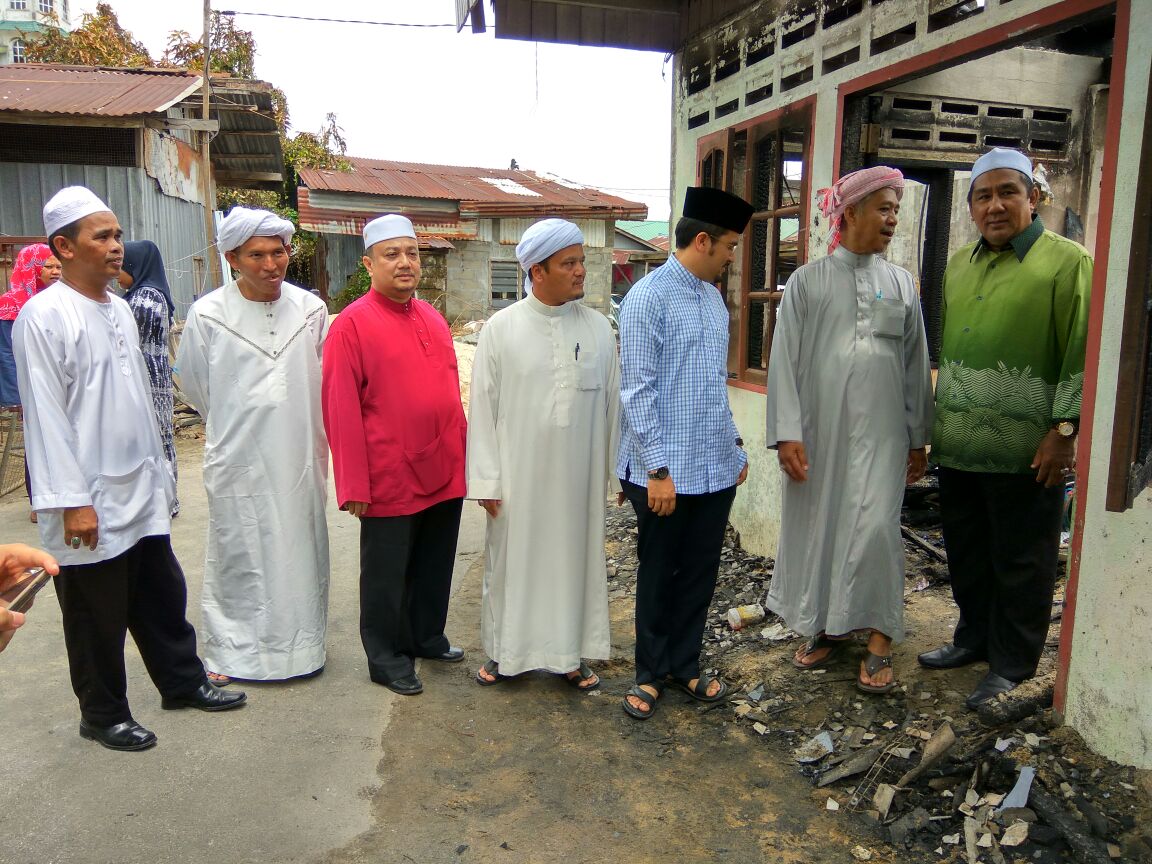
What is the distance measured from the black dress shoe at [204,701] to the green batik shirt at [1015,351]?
2.87 metres

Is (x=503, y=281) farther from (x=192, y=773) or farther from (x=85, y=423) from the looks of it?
(x=192, y=773)

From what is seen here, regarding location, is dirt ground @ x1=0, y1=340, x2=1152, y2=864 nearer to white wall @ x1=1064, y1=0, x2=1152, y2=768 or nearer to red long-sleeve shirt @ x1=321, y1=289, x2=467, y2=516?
white wall @ x1=1064, y1=0, x2=1152, y2=768

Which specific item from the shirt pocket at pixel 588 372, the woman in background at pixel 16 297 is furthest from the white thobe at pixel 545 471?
the woman in background at pixel 16 297

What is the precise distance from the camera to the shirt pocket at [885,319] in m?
3.30

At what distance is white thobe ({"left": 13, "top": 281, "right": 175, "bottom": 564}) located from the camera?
272 cm

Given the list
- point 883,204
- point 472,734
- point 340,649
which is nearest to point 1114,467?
point 883,204

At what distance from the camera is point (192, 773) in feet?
9.46

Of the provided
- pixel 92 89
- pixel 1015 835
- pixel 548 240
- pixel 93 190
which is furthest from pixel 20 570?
pixel 92 89

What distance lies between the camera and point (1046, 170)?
6.34 meters

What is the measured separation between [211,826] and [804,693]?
2.19 meters

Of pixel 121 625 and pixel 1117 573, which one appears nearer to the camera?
pixel 1117 573

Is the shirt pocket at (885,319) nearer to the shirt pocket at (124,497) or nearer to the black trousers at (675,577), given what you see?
the black trousers at (675,577)

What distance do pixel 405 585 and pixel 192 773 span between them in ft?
3.46

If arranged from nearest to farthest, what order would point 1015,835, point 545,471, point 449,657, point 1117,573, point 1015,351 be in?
point 1015,835
point 1117,573
point 1015,351
point 545,471
point 449,657
